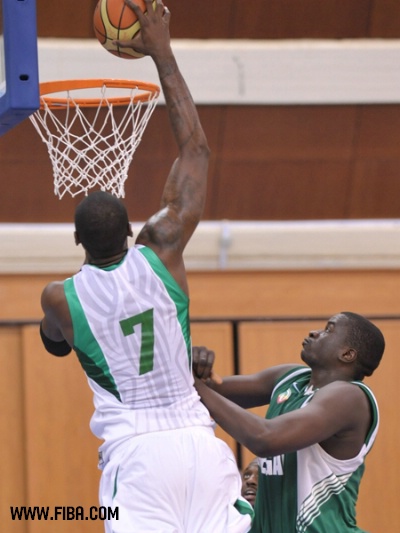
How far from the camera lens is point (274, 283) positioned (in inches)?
340

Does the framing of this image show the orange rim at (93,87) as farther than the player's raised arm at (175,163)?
Yes

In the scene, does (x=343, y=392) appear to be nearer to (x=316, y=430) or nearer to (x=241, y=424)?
(x=316, y=430)

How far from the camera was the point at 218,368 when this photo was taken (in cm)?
848

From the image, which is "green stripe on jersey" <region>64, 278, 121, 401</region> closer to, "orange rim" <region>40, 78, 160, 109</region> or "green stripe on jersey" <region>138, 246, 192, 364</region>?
"green stripe on jersey" <region>138, 246, 192, 364</region>

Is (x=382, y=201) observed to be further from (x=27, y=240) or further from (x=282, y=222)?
(x=27, y=240)

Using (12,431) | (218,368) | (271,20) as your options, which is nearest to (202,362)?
(218,368)

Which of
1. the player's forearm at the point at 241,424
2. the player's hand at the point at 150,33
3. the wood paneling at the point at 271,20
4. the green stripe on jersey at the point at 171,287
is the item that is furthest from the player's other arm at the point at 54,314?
the wood paneling at the point at 271,20

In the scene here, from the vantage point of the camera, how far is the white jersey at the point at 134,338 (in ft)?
12.9

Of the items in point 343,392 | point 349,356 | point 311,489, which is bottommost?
point 311,489

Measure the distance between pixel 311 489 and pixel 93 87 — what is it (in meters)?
2.31

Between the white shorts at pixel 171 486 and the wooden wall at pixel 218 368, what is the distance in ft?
14.2

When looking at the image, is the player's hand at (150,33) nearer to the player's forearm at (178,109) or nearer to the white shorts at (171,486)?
the player's forearm at (178,109)

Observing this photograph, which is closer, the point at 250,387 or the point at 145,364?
the point at 145,364

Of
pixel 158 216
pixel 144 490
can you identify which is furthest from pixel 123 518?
pixel 158 216
